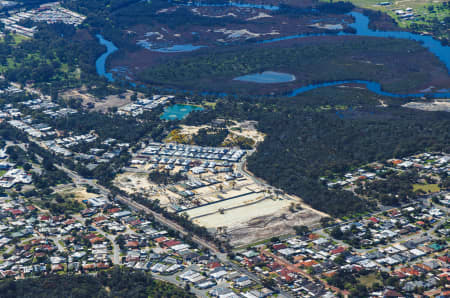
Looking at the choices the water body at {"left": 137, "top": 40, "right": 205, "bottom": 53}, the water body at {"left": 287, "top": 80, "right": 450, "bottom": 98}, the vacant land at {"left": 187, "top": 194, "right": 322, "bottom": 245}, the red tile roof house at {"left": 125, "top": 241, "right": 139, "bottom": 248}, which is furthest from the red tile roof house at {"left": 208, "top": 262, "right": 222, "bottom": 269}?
the water body at {"left": 137, "top": 40, "right": 205, "bottom": 53}

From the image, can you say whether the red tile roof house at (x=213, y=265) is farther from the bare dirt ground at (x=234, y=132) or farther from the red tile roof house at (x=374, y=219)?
the bare dirt ground at (x=234, y=132)

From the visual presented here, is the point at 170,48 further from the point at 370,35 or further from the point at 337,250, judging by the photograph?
the point at 337,250

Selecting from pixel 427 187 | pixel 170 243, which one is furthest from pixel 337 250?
pixel 427 187

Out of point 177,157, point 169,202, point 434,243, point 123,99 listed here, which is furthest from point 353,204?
point 123,99

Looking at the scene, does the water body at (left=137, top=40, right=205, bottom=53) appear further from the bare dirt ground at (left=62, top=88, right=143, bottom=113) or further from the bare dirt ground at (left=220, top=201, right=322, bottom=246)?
the bare dirt ground at (left=220, top=201, right=322, bottom=246)

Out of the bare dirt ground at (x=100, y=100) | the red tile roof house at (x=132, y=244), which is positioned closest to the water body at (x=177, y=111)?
the bare dirt ground at (x=100, y=100)

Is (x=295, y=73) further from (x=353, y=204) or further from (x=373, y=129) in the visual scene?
(x=353, y=204)
